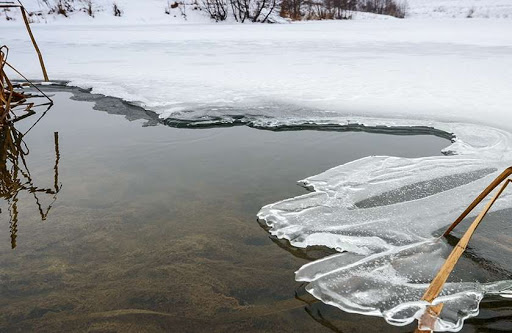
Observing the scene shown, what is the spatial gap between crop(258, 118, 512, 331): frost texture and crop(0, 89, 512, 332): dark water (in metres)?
0.05

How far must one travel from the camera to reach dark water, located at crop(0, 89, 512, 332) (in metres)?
0.99

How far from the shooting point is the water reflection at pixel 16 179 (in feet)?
5.05

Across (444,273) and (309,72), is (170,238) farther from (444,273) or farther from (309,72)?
(309,72)

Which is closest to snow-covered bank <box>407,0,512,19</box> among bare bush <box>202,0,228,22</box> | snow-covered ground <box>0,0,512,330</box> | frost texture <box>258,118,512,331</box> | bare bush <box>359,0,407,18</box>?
bare bush <box>359,0,407,18</box>

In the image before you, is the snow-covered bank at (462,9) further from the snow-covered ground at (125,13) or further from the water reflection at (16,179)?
the water reflection at (16,179)

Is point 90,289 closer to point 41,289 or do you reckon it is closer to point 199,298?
point 41,289

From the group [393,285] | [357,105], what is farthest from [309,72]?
[393,285]

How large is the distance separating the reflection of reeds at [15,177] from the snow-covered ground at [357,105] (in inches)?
34.6

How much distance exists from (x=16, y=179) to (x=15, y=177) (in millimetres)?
29

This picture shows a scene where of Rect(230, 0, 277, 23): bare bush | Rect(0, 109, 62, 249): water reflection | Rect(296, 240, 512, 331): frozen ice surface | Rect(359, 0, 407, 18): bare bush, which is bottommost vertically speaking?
Rect(296, 240, 512, 331): frozen ice surface

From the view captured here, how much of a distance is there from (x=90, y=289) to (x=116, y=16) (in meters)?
13.6

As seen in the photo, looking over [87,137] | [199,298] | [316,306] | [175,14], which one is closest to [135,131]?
[87,137]

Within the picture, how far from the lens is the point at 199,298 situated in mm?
1051

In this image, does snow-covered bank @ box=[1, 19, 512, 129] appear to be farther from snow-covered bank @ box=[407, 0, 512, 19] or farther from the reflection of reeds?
snow-covered bank @ box=[407, 0, 512, 19]
